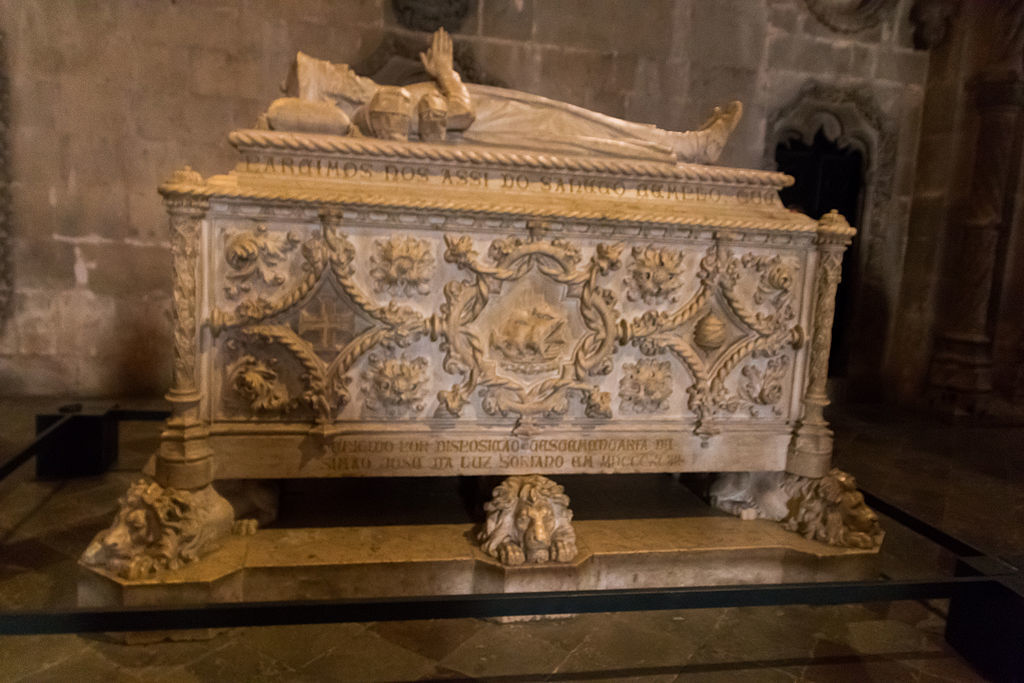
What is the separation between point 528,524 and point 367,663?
0.77 metres

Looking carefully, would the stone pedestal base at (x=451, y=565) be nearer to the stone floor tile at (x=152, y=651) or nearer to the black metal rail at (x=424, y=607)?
the stone floor tile at (x=152, y=651)

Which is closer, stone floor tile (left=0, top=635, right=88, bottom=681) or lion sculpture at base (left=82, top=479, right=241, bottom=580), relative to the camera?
stone floor tile (left=0, top=635, right=88, bottom=681)

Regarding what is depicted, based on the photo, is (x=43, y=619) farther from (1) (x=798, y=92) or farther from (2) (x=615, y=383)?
(1) (x=798, y=92)

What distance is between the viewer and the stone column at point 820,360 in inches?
118

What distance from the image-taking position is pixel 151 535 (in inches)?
96.8

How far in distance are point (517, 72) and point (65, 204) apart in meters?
3.47

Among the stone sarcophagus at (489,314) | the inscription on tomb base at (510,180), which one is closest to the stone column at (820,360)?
the stone sarcophagus at (489,314)

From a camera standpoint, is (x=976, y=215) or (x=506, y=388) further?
(x=976, y=215)

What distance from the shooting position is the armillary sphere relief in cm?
266

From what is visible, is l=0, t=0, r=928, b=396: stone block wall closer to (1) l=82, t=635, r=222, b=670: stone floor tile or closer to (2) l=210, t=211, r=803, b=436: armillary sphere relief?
(2) l=210, t=211, r=803, b=436: armillary sphere relief

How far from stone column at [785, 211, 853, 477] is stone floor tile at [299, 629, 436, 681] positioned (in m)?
1.85

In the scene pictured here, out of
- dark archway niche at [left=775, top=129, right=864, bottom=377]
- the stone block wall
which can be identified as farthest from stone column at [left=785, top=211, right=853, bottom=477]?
dark archway niche at [left=775, top=129, right=864, bottom=377]

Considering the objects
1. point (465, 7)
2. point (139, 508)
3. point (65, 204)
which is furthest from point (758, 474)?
point (65, 204)

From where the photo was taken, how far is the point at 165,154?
196 inches
